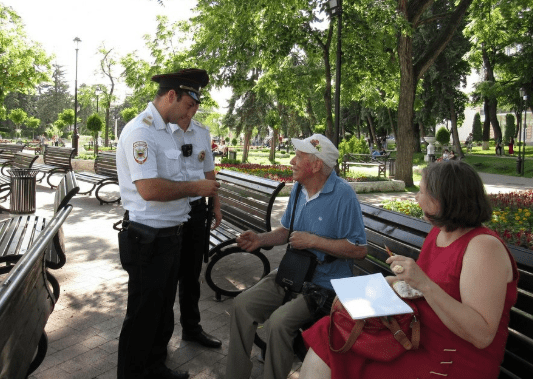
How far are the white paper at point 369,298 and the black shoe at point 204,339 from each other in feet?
5.82

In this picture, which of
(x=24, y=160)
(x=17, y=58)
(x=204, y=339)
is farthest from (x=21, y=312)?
(x=17, y=58)

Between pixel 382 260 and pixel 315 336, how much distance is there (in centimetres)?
130

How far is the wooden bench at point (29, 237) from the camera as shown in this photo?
3848mm

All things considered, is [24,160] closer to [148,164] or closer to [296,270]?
[148,164]

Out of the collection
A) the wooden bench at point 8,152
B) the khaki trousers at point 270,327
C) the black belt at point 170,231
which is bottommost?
the khaki trousers at point 270,327

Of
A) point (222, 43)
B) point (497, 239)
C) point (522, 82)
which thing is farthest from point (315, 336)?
point (522, 82)

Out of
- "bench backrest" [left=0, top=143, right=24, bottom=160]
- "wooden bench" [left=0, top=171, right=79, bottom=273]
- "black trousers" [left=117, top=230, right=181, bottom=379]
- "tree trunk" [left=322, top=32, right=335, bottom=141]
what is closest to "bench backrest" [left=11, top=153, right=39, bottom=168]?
"bench backrest" [left=0, top=143, right=24, bottom=160]

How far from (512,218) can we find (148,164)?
588 cm

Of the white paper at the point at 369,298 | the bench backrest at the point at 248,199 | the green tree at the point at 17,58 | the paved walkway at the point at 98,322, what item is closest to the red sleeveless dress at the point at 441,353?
the white paper at the point at 369,298

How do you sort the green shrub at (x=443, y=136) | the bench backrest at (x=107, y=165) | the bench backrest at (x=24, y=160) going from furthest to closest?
1. the green shrub at (x=443, y=136)
2. the bench backrest at (x=24, y=160)
3. the bench backrest at (x=107, y=165)

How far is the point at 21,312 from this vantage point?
1.99 metres

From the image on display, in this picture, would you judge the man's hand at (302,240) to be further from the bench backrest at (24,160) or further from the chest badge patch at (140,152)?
the bench backrest at (24,160)

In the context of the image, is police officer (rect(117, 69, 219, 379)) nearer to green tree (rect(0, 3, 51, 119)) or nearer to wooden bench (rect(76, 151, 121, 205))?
wooden bench (rect(76, 151, 121, 205))

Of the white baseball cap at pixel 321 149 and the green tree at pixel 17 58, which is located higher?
the green tree at pixel 17 58
